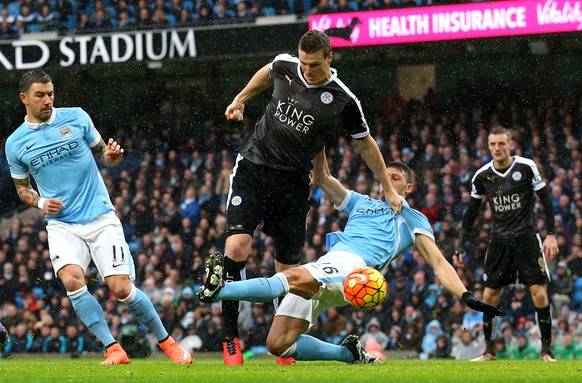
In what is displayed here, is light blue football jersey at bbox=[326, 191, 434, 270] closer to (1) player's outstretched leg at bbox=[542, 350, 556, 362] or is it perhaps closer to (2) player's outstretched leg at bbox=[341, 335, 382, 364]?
(2) player's outstretched leg at bbox=[341, 335, 382, 364]

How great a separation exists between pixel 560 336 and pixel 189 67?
12.3m

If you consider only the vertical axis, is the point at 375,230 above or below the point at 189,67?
below

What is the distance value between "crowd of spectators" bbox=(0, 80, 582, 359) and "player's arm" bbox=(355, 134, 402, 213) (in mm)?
6434

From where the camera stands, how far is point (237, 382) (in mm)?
6254

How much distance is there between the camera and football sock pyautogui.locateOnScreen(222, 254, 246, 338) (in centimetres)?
848

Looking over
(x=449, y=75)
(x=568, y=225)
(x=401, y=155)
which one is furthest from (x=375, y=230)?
(x=449, y=75)

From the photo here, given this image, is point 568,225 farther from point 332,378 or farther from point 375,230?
point 332,378

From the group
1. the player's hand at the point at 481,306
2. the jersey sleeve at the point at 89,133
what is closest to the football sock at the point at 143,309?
the jersey sleeve at the point at 89,133

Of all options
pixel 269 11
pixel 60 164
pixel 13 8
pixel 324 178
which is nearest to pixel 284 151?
pixel 324 178

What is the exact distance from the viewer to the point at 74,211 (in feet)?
28.5

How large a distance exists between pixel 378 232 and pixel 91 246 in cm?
240

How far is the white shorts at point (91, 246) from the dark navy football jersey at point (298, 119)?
4.31 feet

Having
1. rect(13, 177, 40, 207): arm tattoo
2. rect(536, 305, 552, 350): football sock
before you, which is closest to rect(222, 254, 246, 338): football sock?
rect(13, 177, 40, 207): arm tattoo

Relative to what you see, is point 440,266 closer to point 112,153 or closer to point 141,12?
point 112,153
